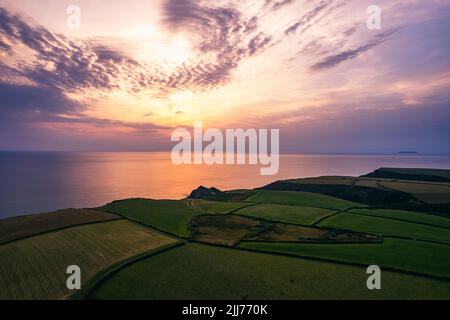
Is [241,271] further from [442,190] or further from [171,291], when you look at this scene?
[442,190]

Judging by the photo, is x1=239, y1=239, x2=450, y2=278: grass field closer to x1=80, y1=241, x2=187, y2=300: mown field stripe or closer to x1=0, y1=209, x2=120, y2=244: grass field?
x1=80, y1=241, x2=187, y2=300: mown field stripe

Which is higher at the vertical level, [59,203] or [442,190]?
[442,190]

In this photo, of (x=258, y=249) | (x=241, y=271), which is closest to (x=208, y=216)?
(x=258, y=249)

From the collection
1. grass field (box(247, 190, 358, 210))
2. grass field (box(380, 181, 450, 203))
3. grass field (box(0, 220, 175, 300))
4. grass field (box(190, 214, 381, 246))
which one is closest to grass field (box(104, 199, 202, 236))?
grass field (box(190, 214, 381, 246))

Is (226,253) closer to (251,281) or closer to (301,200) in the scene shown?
(251,281)
